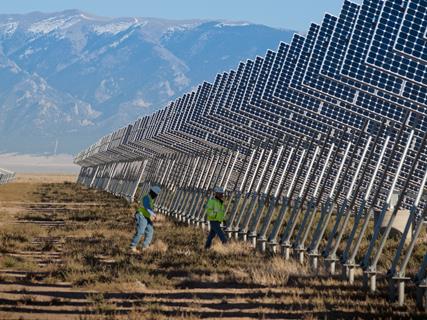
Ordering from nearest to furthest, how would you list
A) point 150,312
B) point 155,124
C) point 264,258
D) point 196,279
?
point 150,312
point 196,279
point 264,258
point 155,124

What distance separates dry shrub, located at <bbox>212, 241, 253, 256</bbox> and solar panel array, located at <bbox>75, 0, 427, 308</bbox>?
663mm

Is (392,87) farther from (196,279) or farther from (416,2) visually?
(196,279)

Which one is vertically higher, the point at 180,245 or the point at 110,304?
the point at 110,304

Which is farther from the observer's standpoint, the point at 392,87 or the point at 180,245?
the point at 180,245

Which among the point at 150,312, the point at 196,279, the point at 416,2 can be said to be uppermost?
the point at 416,2

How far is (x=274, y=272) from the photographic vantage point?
2036 centimetres

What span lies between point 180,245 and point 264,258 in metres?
4.27

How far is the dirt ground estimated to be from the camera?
15227 mm

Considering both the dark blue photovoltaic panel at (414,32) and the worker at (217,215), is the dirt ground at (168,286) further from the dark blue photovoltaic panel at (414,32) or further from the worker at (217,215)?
the dark blue photovoltaic panel at (414,32)

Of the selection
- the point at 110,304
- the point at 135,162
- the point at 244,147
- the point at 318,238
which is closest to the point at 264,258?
the point at 318,238

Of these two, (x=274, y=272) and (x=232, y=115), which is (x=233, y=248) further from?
(x=232, y=115)

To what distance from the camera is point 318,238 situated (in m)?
21.2

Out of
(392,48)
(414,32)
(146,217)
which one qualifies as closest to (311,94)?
(146,217)

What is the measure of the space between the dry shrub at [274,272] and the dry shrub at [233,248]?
2.28 m
